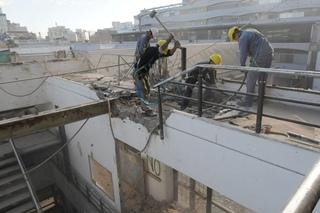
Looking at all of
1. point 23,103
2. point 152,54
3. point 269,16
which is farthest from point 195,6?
point 152,54

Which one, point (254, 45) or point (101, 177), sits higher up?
point (254, 45)

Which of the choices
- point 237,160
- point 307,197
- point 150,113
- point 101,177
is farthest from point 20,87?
point 307,197

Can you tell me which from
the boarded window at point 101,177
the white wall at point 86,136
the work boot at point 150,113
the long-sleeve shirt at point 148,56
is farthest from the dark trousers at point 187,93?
the boarded window at point 101,177

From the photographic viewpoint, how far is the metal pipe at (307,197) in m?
0.72

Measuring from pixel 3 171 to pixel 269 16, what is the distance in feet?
111

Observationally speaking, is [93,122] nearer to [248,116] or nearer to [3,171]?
[3,171]

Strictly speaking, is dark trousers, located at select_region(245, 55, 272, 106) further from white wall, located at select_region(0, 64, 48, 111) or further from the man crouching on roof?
white wall, located at select_region(0, 64, 48, 111)

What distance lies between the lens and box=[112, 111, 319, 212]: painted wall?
2902mm

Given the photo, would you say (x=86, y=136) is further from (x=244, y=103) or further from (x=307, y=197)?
(x=307, y=197)

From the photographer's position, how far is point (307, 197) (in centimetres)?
75

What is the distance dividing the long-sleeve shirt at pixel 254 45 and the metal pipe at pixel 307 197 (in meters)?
4.08

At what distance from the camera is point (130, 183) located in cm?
809

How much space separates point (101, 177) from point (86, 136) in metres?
1.45

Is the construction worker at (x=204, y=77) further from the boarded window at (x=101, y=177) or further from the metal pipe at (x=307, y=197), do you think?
the metal pipe at (x=307, y=197)
